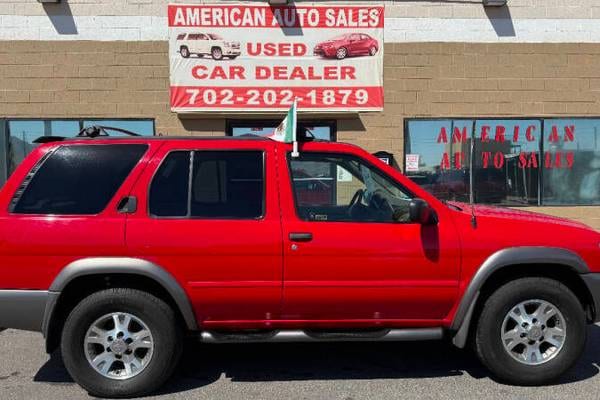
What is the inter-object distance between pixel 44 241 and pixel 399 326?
8.45ft

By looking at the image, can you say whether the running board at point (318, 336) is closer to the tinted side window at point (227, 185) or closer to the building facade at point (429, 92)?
the tinted side window at point (227, 185)

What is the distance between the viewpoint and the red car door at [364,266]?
11.3 feet

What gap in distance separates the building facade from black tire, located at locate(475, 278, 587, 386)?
555 cm

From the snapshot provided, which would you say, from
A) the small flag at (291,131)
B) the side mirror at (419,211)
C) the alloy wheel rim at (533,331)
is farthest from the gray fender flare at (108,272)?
the alloy wheel rim at (533,331)

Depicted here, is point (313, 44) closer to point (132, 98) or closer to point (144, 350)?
point (132, 98)

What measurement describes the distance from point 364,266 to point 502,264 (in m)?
0.98

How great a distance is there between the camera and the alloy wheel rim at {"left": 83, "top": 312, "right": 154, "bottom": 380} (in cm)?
343

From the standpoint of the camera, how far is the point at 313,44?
8680mm

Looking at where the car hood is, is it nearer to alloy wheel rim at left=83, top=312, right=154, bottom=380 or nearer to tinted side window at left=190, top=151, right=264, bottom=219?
tinted side window at left=190, top=151, right=264, bottom=219

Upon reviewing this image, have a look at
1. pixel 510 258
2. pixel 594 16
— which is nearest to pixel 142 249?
pixel 510 258

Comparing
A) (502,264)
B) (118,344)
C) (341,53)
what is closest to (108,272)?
(118,344)

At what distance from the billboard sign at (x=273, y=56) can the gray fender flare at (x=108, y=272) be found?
5.63 metres

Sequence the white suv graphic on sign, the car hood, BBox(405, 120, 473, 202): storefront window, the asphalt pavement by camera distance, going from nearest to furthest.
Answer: the asphalt pavement < the car hood < the white suv graphic on sign < BBox(405, 120, 473, 202): storefront window

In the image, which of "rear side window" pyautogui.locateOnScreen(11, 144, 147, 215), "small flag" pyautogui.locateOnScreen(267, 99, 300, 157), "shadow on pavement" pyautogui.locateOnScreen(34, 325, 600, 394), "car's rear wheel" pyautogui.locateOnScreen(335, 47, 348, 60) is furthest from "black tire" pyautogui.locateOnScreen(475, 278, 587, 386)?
"car's rear wheel" pyautogui.locateOnScreen(335, 47, 348, 60)
